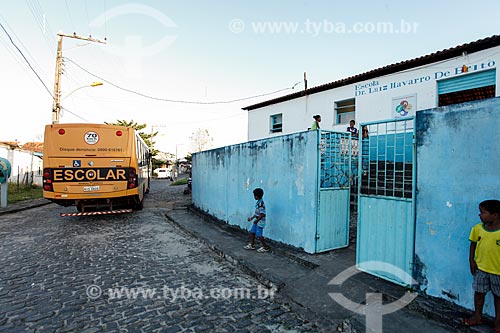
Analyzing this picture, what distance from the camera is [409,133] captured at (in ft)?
13.5

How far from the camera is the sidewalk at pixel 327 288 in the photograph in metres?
3.20

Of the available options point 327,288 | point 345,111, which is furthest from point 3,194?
point 345,111

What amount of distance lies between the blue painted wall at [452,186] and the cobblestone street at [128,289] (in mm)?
1725

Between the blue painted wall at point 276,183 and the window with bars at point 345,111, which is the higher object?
the window with bars at point 345,111

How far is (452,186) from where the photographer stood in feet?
11.0

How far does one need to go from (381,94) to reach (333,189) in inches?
323

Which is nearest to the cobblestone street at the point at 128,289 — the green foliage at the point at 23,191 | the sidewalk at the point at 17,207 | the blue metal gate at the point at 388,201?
the blue metal gate at the point at 388,201

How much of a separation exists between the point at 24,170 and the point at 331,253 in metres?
24.9

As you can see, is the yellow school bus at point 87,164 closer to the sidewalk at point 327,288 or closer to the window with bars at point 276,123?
the sidewalk at point 327,288

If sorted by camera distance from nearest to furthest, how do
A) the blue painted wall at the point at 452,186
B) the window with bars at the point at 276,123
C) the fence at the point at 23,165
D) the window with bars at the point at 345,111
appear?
the blue painted wall at the point at 452,186 < the window with bars at the point at 345,111 < the window with bars at the point at 276,123 < the fence at the point at 23,165

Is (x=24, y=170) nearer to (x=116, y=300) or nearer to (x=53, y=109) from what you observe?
(x=53, y=109)

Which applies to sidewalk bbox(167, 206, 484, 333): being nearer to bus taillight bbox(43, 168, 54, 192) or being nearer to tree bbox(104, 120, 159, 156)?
bus taillight bbox(43, 168, 54, 192)

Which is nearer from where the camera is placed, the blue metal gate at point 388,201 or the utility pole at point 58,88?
the blue metal gate at point 388,201

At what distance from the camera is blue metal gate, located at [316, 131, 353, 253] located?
18.1ft
